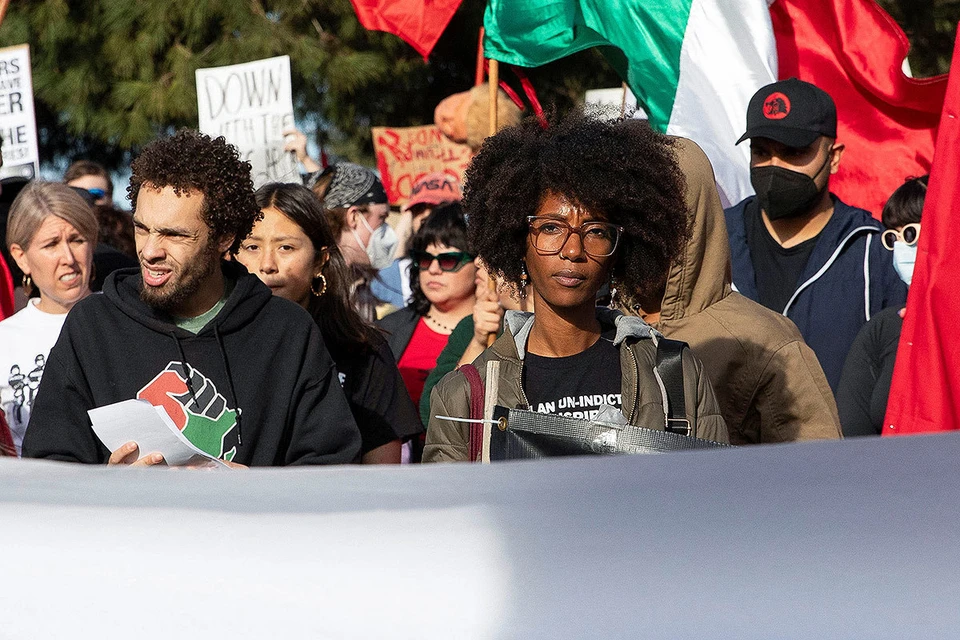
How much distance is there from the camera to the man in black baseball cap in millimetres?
4254

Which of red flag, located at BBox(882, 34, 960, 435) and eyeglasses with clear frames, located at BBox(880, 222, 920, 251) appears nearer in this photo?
red flag, located at BBox(882, 34, 960, 435)

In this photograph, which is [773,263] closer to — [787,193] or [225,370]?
[787,193]

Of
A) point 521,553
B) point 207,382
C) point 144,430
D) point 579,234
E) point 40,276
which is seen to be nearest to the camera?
point 521,553

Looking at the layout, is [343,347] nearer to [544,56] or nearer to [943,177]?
[943,177]

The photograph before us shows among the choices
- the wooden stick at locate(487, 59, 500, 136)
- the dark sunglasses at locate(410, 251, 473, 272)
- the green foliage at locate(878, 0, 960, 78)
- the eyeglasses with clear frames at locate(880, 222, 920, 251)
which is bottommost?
the dark sunglasses at locate(410, 251, 473, 272)

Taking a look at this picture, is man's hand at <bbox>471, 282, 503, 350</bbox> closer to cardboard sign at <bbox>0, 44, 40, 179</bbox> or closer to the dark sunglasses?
the dark sunglasses

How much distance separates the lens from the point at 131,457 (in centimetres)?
230

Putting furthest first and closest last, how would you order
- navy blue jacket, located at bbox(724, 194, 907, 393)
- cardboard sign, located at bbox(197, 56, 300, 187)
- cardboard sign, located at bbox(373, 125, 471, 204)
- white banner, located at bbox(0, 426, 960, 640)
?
cardboard sign, located at bbox(373, 125, 471, 204)
cardboard sign, located at bbox(197, 56, 300, 187)
navy blue jacket, located at bbox(724, 194, 907, 393)
white banner, located at bbox(0, 426, 960, 640)

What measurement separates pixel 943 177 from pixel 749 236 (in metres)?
2.07

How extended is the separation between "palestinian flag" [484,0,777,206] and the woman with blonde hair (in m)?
2.21

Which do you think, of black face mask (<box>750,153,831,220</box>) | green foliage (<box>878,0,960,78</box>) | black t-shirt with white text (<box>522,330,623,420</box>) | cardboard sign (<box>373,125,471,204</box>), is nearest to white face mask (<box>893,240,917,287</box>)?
A: black face mask (<box>750,153,831,220</box>)

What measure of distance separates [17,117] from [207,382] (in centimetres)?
576

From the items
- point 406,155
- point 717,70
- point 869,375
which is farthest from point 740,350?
point 406,155

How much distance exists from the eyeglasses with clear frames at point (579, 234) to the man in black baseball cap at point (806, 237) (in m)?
1.75
